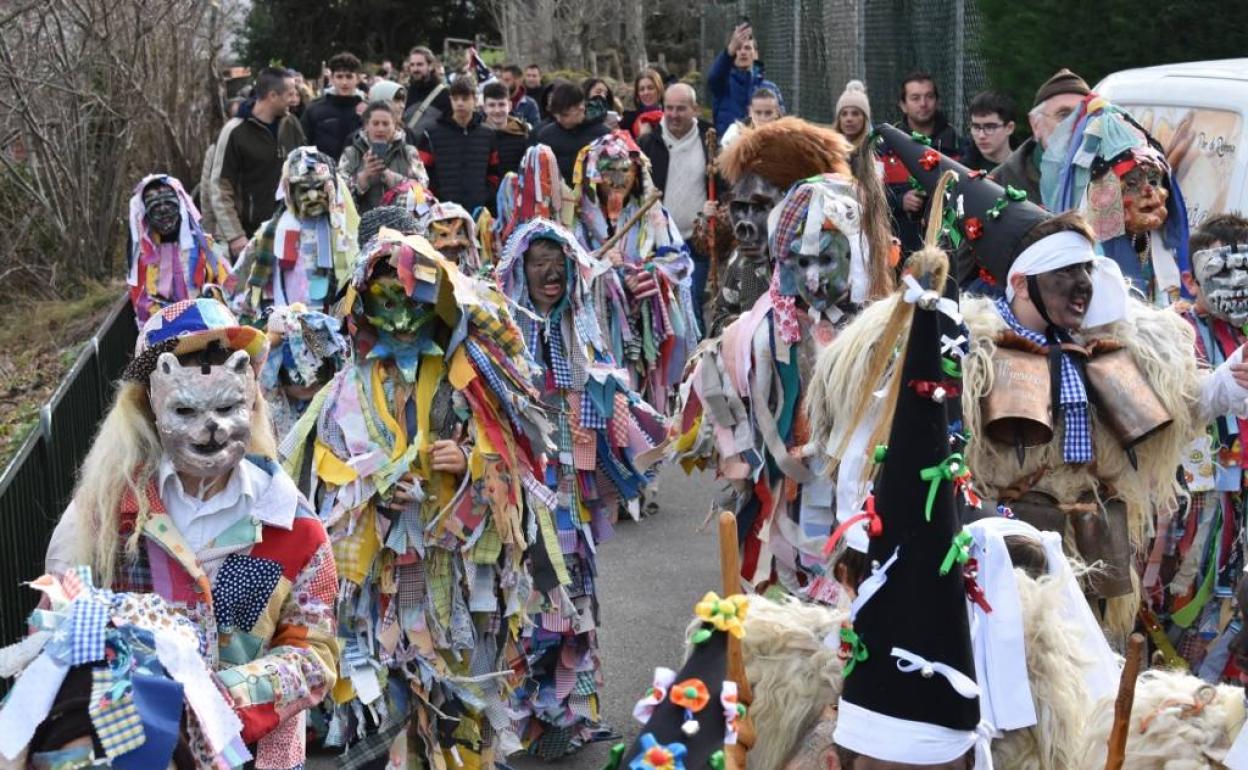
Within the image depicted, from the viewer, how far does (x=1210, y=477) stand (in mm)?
6812

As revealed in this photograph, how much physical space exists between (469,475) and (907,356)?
308cm

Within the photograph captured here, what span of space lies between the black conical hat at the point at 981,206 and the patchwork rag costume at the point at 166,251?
5.84m

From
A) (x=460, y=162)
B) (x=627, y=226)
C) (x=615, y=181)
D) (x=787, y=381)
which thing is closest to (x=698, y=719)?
(x=787, y=381)

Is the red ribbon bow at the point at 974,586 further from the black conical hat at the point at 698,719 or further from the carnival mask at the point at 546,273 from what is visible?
the carnival mask at the point at 546,273

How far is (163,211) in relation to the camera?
1061 centimetres

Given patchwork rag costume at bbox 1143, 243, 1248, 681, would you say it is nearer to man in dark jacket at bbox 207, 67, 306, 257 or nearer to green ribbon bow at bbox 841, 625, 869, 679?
green ribbon bow at bbox 841, 625, 869, 679

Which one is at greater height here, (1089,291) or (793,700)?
(1089,291)

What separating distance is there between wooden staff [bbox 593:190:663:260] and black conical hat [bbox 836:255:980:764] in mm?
7103

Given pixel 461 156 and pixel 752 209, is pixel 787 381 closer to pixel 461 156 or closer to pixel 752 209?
pixel 752 209

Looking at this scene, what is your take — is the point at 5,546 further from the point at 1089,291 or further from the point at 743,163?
the point at 1089,291

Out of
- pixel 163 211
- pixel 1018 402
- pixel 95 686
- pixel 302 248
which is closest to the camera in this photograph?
pixel 95 686

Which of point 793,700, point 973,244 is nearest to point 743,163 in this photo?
point 973,244

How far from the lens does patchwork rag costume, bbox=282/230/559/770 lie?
6.34 m

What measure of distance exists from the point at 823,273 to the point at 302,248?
4262mm
